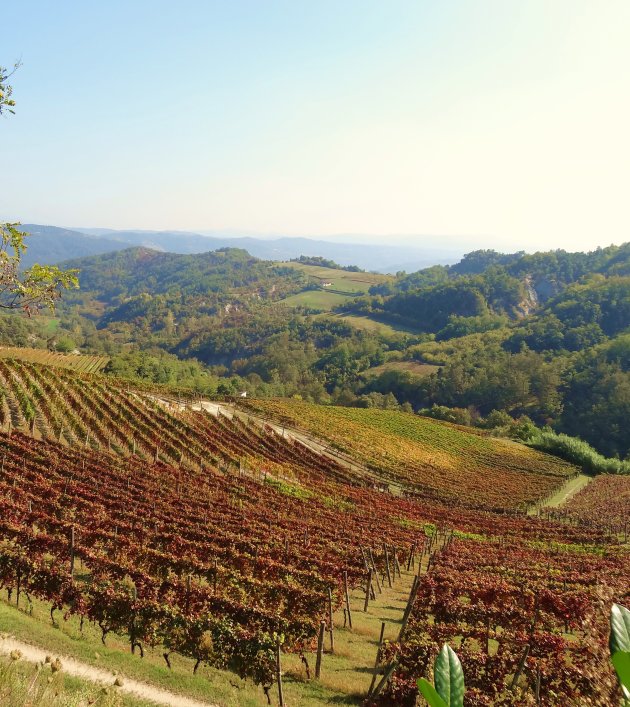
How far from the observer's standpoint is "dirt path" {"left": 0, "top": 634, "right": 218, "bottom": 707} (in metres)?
9.17

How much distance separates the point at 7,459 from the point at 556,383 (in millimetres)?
141651

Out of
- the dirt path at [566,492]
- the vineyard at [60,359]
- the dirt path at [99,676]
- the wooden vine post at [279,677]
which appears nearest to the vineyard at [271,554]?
the wooden vine post at [279,677]

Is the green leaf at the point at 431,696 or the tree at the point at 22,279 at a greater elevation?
the tree at the point at 22,279

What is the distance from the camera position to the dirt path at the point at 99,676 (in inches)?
361

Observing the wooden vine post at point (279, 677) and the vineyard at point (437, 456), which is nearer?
the wooden vine post at point (279, 677)

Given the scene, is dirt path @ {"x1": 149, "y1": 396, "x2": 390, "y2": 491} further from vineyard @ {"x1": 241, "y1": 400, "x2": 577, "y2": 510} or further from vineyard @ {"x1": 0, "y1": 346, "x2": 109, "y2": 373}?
vineyard @ {"x1": 0, "y1": 346, "x2": 109, "y2": 373}

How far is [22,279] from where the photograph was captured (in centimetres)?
907

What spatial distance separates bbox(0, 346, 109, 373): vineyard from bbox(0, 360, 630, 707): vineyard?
41503mm

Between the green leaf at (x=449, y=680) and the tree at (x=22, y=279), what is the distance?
874 cm

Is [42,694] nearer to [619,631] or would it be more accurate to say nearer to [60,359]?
[619,631]

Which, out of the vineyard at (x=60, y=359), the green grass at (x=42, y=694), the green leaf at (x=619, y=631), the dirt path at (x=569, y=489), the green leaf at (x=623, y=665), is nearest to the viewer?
the green leaf at (x=623, y=665)

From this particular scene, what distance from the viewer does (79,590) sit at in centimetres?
1225

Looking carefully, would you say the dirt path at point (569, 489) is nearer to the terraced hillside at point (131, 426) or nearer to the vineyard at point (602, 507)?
the vineyard at point (602, 507)

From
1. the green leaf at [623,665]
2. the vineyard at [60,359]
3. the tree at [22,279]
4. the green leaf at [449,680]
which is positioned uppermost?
the tree at [22,279]
